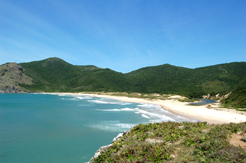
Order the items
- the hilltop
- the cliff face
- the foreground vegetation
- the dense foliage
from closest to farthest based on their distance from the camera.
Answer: the foreground vegetation → the hilltop → the dense foliage → the cliff face

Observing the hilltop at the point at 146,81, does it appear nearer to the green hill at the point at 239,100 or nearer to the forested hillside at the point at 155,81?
the forested hillside at the point at 155,81

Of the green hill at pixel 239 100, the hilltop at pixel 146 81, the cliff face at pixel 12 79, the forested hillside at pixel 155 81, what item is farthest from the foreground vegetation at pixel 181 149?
the cliff face at pixel 12 79

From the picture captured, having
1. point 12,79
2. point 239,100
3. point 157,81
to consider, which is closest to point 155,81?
point 157,81

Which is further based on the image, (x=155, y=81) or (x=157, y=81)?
(x=155, y=81)

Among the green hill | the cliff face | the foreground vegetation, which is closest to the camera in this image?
the foreground vegetation

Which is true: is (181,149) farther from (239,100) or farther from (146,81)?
(146,81)

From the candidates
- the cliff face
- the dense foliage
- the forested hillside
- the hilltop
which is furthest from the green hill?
the cliff face

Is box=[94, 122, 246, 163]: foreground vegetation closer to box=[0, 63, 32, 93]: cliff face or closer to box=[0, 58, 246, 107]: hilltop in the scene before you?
box=[0, 58, 246, 107]: hilltop

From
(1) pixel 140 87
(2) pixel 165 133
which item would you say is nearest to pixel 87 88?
(1) pixel 140 87

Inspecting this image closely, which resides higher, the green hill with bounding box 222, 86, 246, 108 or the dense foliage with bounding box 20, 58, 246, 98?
the dense foliage with bounding box 20, 58, 246, 98
